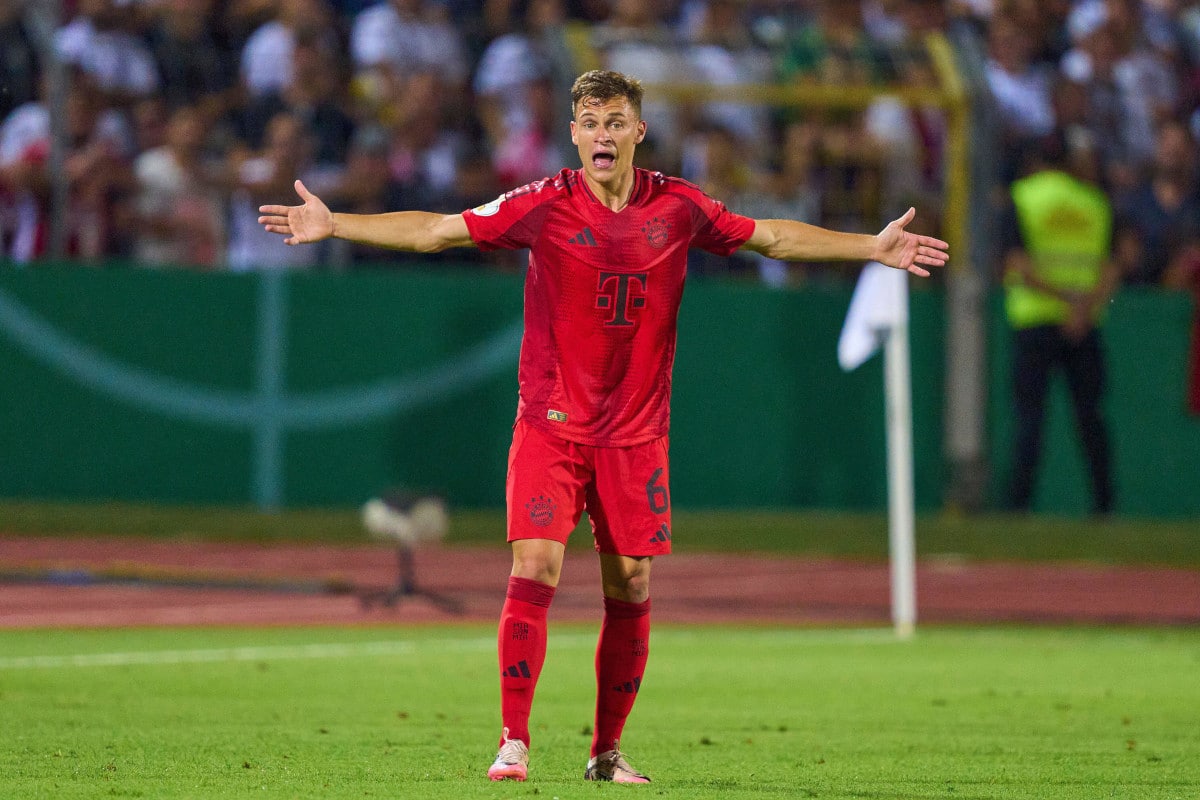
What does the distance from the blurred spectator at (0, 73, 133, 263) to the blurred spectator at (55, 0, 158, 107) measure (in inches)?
8.1

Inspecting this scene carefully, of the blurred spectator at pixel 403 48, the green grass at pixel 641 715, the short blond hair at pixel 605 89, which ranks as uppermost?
the blurred spectator at pixel 403 48

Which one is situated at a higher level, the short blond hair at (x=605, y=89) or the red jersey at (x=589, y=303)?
the short blond hair at (x=605, y=89)

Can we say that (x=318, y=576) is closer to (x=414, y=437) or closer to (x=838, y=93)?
(x=414, y=437)

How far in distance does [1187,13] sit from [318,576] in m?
11.0

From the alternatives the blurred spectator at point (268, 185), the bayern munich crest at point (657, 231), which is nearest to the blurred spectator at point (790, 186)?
the blurred spectator at point (268, 185)

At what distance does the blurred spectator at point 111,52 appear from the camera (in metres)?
16.9

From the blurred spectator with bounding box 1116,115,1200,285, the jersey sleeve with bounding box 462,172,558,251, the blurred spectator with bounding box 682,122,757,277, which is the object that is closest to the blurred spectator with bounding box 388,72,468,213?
the blurred spectator with bounding box 682,122,757,277

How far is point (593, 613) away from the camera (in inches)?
549

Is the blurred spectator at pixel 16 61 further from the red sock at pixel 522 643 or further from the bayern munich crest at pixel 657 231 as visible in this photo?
the red sock at pixel 522 643

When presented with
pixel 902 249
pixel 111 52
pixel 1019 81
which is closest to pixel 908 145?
pixel 1019 81

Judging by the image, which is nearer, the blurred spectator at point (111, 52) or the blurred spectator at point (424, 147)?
the blurred spectator at point (111, 52)

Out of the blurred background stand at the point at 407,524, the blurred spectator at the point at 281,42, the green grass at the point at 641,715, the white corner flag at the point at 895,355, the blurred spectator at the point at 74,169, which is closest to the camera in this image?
the green grass at the point at 641,715

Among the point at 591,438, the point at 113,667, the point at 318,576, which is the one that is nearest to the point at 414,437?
the point at 318,576

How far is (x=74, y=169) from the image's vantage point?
16469mm
